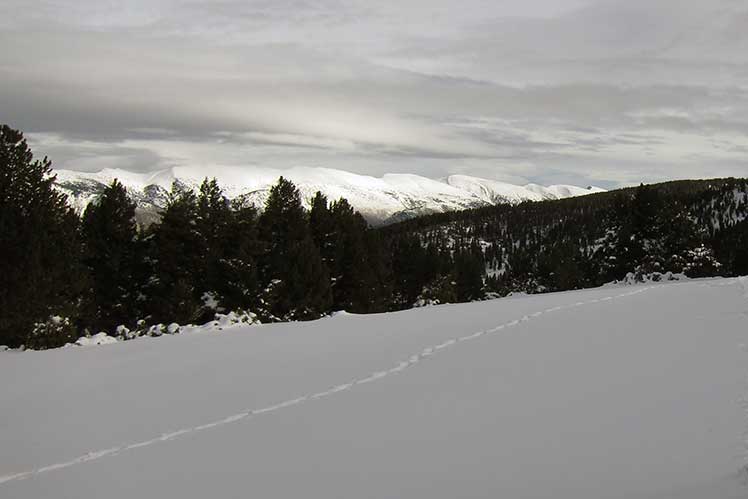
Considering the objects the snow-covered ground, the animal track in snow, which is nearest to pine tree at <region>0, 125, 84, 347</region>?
the snow-covered ground

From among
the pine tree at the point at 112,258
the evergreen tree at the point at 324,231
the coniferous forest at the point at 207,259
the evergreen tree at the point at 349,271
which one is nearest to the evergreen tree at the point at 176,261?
the coniferous forest at the point at 207,259

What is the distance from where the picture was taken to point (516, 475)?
5047 mm

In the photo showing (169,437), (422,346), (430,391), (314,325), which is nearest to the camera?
(169,437)

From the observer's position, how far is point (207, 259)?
29.1 m

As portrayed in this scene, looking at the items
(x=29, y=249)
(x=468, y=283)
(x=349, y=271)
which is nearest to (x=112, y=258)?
(x=29, y=249)

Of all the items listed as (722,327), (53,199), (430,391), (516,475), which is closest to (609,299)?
(722,327)

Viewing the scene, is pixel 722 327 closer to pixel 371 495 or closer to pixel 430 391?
pixel 430 391

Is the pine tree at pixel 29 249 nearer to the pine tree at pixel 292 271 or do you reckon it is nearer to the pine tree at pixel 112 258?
the pine tree at pixel 112 258

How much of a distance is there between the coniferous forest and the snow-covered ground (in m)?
8.05

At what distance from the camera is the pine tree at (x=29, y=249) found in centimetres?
1900

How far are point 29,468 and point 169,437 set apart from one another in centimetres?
145

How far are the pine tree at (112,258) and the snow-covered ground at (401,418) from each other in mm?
15203

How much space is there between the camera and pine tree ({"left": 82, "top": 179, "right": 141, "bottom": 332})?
27219 millimetres

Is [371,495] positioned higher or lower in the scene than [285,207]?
lower
